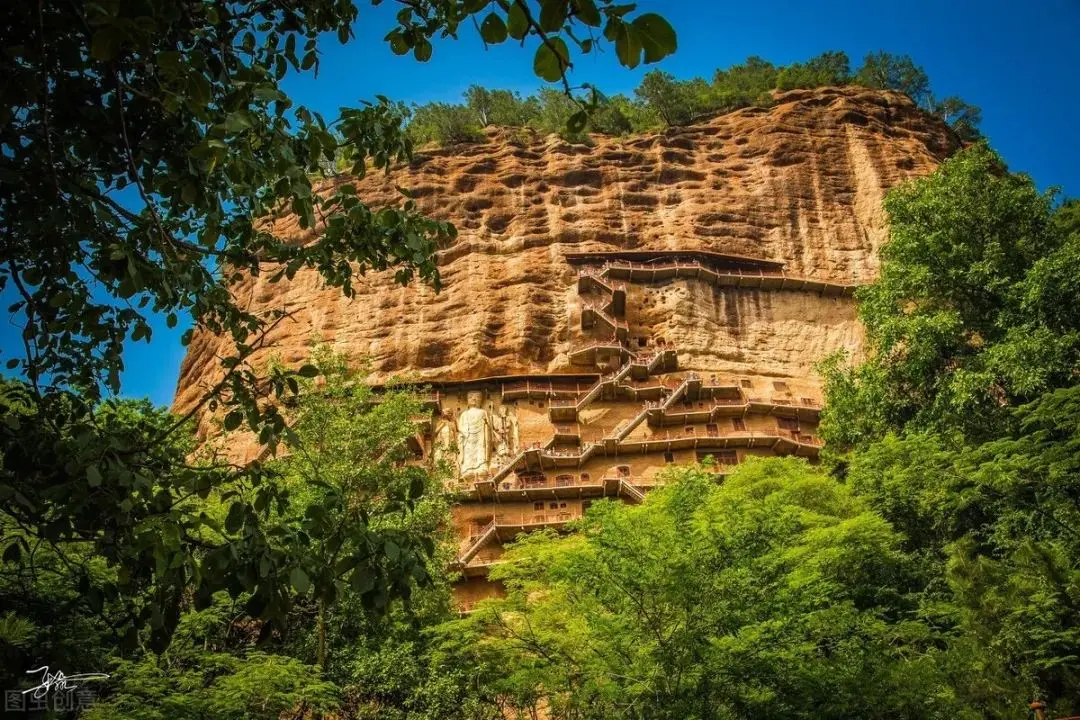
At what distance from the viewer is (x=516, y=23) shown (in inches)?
139

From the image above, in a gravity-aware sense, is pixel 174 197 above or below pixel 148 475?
above

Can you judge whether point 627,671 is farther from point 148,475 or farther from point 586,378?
point 586,378

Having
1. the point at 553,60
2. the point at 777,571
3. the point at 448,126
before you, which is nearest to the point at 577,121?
the point at 553,60

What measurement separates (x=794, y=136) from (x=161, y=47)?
48.2 m

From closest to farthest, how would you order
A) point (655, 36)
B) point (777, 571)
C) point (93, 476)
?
point (655, 36)
point (93, 476)
point (777, 571)

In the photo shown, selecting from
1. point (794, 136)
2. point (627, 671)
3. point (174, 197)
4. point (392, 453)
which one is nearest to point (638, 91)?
point (794, 136)

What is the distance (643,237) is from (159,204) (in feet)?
135

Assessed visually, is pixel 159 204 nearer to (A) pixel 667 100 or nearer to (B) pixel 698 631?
(B) pixel 698 631

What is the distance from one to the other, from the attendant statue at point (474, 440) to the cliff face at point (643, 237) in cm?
280

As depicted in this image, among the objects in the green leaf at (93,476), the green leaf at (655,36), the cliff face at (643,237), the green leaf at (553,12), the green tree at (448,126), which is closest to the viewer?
the green leaf at (655,36)

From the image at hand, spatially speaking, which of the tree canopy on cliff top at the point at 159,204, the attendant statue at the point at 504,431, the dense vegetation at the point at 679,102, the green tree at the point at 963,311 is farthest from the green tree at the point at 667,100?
the tree canopy on cliff top at the point at 159,204

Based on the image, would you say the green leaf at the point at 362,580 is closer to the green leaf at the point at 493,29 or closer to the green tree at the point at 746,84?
the green leaf at the point at 493,29

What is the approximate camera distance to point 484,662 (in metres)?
15.4

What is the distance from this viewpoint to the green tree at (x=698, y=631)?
449 inches
